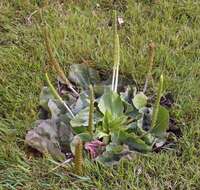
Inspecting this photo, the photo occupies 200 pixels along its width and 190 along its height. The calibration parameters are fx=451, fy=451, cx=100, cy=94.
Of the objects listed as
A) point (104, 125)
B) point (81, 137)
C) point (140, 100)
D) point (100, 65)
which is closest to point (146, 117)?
point (140, 100)

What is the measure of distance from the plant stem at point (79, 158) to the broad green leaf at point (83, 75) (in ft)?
1.59

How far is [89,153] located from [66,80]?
1.19 ft

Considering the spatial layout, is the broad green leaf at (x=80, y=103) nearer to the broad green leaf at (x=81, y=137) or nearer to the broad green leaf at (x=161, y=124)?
the broad green leaf at (x=81, y=137)

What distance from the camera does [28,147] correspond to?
1832mm

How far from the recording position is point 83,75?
209 centimetres

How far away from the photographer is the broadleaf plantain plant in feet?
Result: 5.81

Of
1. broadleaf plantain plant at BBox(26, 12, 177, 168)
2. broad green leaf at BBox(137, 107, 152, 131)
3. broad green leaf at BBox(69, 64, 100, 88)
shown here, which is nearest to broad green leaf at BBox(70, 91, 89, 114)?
broadleaf plantain plant at BBox(26, 12, 177, 168)

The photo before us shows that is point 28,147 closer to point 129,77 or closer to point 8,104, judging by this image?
point 8,104

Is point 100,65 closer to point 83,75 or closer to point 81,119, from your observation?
point 83,75

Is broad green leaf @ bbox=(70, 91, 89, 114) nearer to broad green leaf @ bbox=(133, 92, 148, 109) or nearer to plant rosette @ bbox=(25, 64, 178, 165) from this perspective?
plant rosette @ bbox=(25, 64, 178, 165)

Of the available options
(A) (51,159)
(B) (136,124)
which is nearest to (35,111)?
(A) (51,159)

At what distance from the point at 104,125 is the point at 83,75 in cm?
37

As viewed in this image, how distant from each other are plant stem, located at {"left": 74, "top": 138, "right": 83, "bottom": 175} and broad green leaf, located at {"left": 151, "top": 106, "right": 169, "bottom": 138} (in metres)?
0.34

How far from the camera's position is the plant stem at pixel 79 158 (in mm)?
1537
